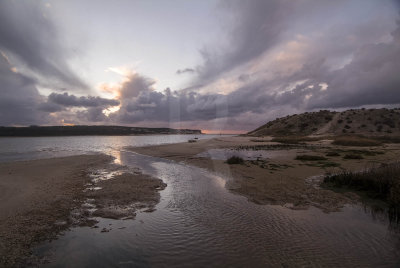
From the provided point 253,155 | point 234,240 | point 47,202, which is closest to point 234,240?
point 234,240

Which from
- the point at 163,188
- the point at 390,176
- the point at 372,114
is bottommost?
the point at 163,188

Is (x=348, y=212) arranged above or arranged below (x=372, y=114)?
below

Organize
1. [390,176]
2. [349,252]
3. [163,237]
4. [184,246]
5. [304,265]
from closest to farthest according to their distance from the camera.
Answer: [304,265], [349,252], [184,246], [163,237], [390,176]

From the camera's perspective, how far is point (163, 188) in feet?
39.2

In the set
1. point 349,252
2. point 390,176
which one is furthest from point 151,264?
point 390,176

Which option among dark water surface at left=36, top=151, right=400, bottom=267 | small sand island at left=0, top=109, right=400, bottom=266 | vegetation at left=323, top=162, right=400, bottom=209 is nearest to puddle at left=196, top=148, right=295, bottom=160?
small sand island at left=0, top=109, right=400, bottom=266

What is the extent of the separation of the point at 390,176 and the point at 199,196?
929 cm

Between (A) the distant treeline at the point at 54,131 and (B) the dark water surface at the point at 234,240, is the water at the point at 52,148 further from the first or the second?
(A) the distant treeline at the point at 54,131

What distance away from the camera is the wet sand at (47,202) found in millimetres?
5777

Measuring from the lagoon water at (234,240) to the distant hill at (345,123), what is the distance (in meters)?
62.3

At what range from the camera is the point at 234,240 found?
5.88 meters

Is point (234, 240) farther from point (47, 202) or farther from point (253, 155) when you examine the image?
point (253, 155)

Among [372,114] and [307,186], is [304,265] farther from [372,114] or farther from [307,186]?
[372,114]

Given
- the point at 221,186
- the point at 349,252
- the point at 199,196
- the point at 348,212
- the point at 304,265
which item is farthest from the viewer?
the point at 221,186
